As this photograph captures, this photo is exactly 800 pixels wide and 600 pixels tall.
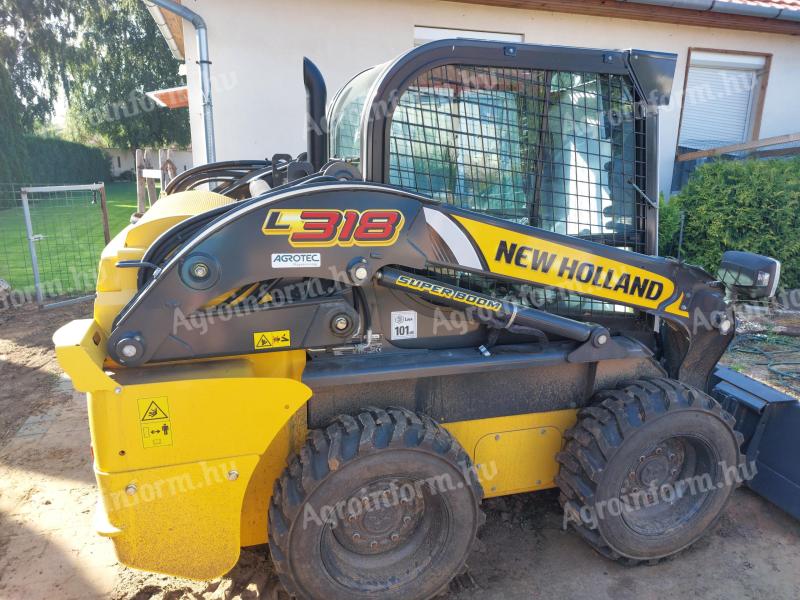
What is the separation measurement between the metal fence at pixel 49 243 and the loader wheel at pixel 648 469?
717 cm

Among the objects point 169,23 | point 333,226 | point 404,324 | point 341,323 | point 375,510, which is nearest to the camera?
point 333,226

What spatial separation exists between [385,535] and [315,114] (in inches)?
89.4

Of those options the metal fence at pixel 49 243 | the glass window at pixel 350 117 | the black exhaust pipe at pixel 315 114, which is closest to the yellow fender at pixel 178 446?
the glass window at pixel 350 117

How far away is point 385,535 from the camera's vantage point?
249 centimetres

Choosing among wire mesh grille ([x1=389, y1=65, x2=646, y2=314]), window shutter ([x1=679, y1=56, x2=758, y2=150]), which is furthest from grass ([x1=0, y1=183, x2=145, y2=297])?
window shutter ([x1=679, y1=56, x2=758, y2=150])

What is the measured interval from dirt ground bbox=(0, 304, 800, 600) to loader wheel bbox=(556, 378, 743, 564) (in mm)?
168

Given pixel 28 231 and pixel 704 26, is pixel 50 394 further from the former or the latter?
pixel 704 26

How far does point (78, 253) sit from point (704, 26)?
1058 centimetres

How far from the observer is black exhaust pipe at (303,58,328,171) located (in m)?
3.21

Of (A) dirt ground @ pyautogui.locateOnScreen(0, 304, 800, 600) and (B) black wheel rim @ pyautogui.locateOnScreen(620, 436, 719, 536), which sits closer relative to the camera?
(A) dirt ground @ pyautogui.locateOnScreen(0, 304, 800, 600)

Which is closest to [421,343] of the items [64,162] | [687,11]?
[687,11]

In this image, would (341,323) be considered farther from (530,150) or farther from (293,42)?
(293,42)

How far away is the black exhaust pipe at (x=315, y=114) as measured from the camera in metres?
3.21

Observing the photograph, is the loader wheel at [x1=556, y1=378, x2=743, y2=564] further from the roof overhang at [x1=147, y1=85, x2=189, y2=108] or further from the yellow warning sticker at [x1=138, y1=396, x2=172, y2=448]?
the roof overhang at [x1=147, y1=85, x2=189, y2=108]
